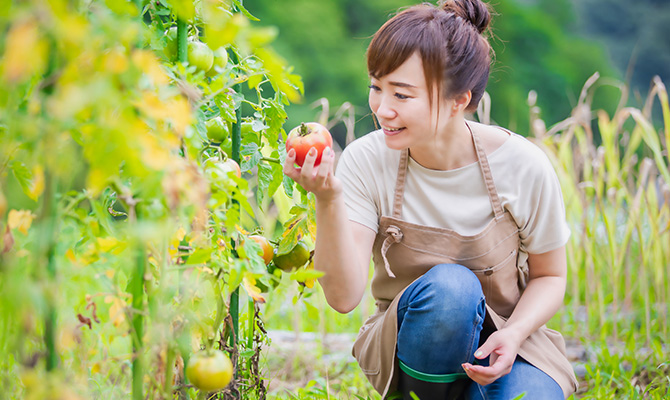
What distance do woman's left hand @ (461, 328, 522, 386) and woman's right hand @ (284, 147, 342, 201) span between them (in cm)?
48

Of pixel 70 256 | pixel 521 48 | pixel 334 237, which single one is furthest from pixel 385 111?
pixel 521 48

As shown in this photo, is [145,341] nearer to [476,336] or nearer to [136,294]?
[136,294]

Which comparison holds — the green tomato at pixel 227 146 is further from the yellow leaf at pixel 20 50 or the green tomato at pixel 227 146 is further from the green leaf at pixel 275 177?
the yellow leaf at pixel 20 50

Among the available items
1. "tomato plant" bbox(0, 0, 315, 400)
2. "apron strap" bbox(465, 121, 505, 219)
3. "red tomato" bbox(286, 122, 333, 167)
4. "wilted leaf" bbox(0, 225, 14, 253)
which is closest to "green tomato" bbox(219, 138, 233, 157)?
"tomato plant" bbox(0, 0, 315, 400)

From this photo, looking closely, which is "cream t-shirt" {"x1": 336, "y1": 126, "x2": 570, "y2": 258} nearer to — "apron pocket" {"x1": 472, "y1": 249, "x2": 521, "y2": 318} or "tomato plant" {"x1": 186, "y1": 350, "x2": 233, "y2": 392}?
"apron pocket" {"x1": 472, "y1": 249, "x2": 521, "y2": 318}

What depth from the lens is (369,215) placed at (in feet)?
4.61

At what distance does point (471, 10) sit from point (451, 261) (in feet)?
1.96

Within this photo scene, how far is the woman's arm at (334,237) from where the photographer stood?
1.04 metres

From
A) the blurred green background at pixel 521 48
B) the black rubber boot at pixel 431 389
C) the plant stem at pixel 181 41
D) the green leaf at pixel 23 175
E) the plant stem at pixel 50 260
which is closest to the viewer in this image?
the plant stem at pixel 50 260

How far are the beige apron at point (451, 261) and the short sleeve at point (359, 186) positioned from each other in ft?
0.15

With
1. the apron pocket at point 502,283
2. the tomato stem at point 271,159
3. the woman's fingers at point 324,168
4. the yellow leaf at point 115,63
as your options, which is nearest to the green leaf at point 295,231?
the tomato stem at point 271,159

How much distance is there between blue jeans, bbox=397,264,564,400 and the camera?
1279 millimetres

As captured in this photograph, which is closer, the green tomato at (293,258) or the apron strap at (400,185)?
the green tomato at (293,258)

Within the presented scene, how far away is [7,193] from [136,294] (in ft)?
0.70
